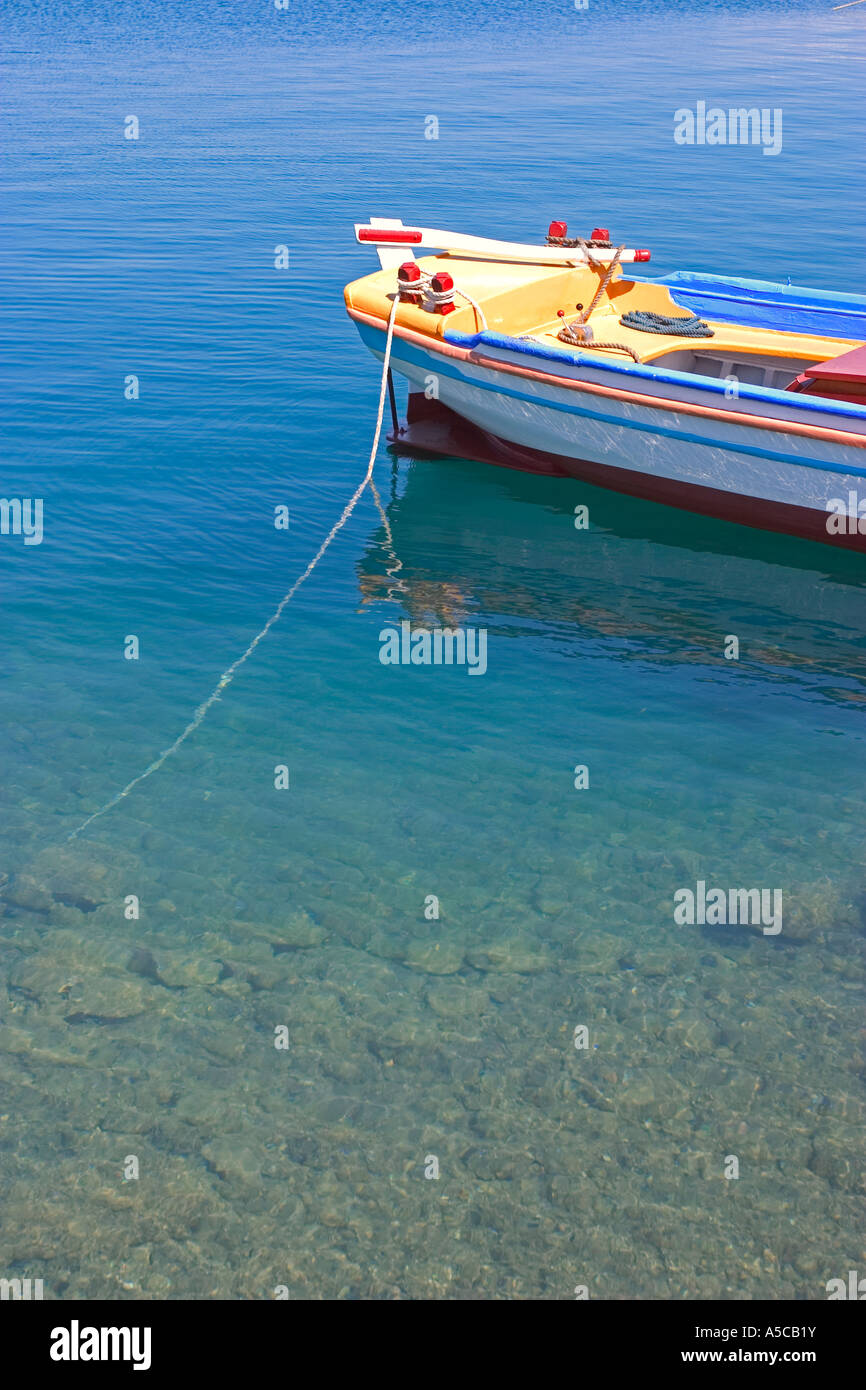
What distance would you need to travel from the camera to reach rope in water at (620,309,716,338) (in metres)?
13.1

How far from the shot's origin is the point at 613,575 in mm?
11789

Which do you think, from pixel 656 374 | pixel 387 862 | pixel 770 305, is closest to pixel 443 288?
pixel 656 374

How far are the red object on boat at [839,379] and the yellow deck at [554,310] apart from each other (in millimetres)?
984

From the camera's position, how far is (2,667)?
10211 mm

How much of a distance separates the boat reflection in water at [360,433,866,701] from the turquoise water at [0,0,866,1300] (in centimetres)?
5

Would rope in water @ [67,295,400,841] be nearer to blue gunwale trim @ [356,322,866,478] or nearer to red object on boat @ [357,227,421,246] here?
blue gunwale trim @ [356,322,866,478]

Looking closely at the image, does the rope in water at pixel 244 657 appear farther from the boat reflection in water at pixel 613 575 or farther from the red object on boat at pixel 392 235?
the red object on boat at pixel 392 235

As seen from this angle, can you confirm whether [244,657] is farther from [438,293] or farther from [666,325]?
[666,325]

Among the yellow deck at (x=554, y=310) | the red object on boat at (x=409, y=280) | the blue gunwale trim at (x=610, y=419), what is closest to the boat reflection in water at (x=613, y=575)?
the blue gunwale trim at (x=610, y=419)

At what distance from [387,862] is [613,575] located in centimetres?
492

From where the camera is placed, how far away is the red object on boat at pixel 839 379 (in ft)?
37.0
